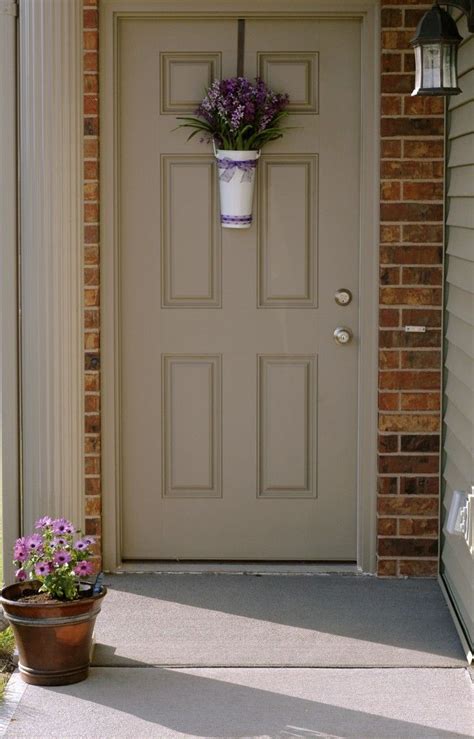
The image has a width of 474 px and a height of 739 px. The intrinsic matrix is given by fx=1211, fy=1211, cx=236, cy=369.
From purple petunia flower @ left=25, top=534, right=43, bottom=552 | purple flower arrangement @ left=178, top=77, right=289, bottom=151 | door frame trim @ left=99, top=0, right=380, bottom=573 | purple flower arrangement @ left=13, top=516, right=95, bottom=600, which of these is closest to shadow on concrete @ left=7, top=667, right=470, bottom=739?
purple flower arrangement @ left=13, top=516, right=95, bottom=600

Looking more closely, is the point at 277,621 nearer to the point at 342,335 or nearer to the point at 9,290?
the point at 342,335

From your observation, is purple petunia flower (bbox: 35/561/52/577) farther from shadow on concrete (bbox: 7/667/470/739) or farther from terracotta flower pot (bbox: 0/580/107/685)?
shadow on concrete (bbox: 7/667/470/739)

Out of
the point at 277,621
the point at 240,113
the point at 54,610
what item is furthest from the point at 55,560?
the point at 240,113

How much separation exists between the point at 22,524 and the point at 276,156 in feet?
6.02

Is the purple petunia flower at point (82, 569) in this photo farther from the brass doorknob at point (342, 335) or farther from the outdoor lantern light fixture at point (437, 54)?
the outdoor lantern light fixture at point (437, 54)

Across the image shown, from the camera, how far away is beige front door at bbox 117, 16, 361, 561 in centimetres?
502

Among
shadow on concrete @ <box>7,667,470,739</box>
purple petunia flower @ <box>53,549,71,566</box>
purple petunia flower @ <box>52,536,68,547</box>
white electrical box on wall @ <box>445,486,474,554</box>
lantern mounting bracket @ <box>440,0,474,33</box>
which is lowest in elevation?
shadow on concrete @ <box>7,667,470,739</box>

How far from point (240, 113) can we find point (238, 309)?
82cm

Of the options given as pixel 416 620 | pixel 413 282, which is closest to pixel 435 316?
pixel 413 282

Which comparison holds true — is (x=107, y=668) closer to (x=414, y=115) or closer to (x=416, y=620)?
(x=416, y=620)

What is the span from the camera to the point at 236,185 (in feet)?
16.2

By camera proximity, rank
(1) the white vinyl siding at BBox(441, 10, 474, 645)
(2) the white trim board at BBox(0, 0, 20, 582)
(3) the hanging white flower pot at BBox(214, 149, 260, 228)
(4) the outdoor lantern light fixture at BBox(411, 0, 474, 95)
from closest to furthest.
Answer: (4) the outdoor lantern light fixture at BBox(411, 0, 474, 95) < (1) the white vinyl siding at BBox(441, 10, 474, 645) < (2) the white trim board at BBox(0, 0, 20, 582) < (3) the hanging white flower pot at BBox(214, 149, 260, 228)

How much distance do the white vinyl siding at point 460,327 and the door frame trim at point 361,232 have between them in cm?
31

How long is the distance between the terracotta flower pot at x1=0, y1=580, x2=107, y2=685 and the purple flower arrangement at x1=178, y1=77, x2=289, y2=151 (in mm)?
1949
